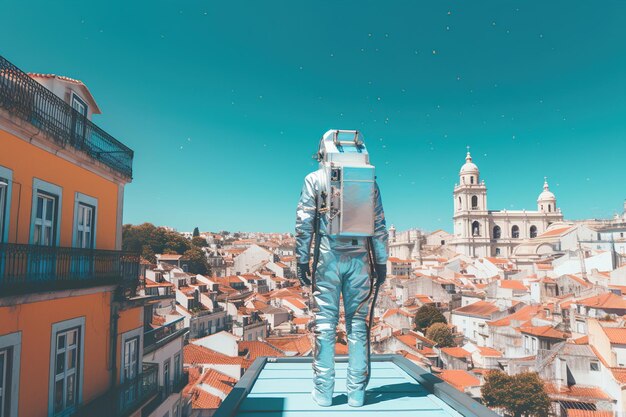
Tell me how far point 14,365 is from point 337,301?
13.8 ft

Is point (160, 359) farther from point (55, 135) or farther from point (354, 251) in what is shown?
point (354, 251)

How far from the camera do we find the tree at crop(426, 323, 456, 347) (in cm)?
3697

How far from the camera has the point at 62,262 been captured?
20.9 ft

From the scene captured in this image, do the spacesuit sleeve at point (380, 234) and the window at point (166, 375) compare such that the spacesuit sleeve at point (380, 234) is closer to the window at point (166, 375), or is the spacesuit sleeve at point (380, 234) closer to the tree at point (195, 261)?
the window at point (166, 375)

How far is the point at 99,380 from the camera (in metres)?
7.48

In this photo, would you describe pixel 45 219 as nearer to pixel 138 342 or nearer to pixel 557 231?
pixel 138 342

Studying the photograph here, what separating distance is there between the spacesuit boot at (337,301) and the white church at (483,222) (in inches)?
4099

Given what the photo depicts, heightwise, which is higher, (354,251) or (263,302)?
(354,251)

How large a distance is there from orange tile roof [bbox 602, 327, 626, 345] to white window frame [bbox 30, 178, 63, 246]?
28.4 meters

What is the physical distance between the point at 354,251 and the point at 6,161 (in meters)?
4.50

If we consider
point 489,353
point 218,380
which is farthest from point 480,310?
point 218,380

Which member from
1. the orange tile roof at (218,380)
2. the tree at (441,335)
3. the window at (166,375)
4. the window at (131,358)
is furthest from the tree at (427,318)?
the window at (131,358)

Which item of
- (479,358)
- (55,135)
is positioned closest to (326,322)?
(55,135)

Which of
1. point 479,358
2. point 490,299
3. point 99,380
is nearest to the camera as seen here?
point 99,380
